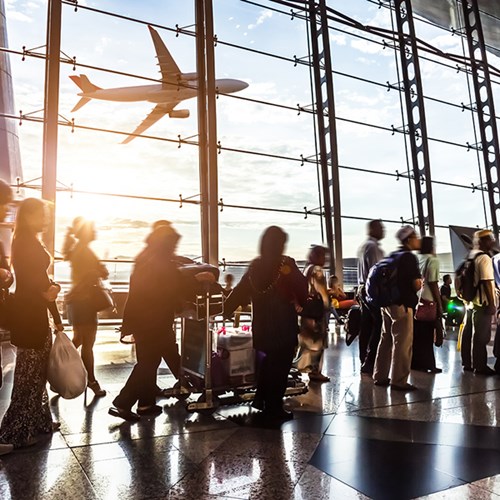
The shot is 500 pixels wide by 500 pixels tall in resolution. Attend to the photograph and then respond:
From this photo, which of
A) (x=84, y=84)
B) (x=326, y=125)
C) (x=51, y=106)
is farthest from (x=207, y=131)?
(x=326, y=125)

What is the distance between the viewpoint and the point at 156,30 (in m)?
8.09

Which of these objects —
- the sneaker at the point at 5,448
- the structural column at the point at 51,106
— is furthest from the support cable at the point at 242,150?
the sneaker at the point at 5,448

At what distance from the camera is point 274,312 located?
115 inches

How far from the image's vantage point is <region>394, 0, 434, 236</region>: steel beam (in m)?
10.3

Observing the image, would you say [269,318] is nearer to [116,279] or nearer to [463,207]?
[116,279]

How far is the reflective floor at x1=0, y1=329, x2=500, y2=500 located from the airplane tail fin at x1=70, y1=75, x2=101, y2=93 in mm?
5186

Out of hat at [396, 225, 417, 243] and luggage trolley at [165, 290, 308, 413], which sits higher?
hat at [396, 225, 417, 243]

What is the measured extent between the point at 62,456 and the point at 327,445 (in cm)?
128

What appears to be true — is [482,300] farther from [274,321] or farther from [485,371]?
[274,321]

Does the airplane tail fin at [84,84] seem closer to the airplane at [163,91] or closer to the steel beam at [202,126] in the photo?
the airplane at [163,91]

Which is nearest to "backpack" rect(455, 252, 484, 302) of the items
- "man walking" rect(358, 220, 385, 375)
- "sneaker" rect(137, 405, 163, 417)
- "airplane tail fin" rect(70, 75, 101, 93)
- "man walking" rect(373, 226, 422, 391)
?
"man walking" rect(358, 220, 385, 375)

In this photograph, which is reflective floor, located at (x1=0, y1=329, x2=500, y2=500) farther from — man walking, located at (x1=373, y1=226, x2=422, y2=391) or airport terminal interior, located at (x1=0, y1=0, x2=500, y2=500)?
man walking, located at (x1=373, y1=226, x2=422, y2=391)

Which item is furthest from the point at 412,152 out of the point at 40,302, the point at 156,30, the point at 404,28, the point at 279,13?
the point at 40,302

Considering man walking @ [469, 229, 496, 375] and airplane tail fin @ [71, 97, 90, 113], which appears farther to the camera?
→ airplane tail fin @ [71, 97, 90, 113]
